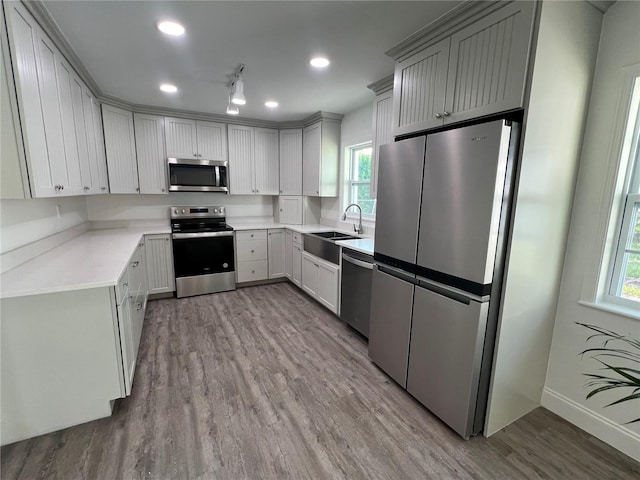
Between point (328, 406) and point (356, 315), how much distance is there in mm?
1005

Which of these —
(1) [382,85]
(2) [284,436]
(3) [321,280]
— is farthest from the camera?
(3) [321,280]

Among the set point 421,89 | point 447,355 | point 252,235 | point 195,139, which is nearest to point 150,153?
point 195,139

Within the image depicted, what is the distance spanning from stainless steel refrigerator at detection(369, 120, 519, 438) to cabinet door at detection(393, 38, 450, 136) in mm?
202

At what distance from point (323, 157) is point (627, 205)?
310cm

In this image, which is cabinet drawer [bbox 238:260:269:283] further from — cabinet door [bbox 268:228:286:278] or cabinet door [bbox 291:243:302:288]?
cabinet door [bbox 291:243:302:288]

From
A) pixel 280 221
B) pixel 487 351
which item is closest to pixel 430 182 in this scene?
pixel 487 351

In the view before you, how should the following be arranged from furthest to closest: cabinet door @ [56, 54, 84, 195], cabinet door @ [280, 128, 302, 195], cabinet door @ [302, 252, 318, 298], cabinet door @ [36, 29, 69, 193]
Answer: cabinet door @ [280, 128, 302, 195] → cabinet door @ [302, 252, 318, 298] → cabinet door @ [56, 54, 84, 195] → cabinet door @ [36, 29, 69, 193]

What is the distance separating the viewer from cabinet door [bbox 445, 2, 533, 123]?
144 cm

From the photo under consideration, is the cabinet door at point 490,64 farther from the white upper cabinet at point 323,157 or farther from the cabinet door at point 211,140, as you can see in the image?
the cabinet door at point 211,140

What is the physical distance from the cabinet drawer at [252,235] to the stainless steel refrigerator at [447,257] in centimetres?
248

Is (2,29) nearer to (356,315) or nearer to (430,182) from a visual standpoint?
(430,182)

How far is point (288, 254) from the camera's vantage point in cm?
452

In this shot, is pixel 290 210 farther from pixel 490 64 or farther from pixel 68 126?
pixel 490 64

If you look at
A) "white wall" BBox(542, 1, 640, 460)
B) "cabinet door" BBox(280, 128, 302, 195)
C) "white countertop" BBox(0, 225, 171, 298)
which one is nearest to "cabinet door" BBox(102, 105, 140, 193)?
"white countertop" BBox(0, 225, 171, 298)
